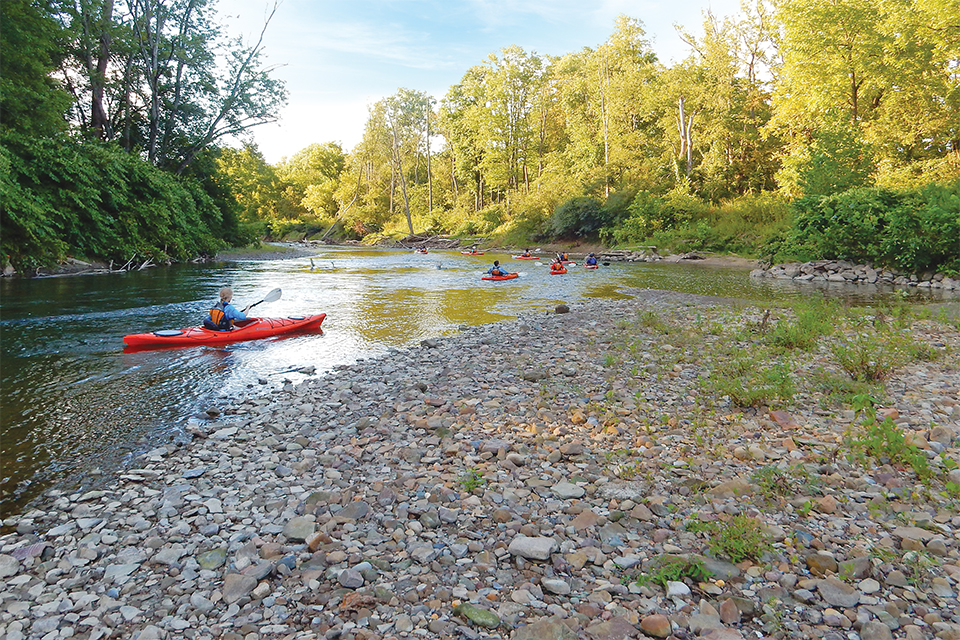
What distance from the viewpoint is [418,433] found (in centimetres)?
522

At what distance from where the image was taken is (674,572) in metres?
2.92

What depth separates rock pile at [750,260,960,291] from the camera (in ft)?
55.9

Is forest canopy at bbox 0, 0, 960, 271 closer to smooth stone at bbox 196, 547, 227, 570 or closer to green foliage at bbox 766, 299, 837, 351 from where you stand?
green foliage at bbox 766, 299, 837, 351

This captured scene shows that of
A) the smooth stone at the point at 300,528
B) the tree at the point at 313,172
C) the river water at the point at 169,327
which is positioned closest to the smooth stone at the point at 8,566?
the river water at the point at 169,327

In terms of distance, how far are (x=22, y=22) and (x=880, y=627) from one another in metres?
27.1

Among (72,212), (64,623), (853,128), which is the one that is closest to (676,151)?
(853,128)

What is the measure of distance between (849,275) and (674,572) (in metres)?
21.0

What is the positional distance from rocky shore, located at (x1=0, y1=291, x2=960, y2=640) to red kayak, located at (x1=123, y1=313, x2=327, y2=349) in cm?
441

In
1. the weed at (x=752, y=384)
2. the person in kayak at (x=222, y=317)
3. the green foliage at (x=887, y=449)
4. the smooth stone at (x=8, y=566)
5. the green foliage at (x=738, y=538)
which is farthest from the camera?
the person in kayak at (x=222, y=317)

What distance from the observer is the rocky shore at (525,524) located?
8.86 ft

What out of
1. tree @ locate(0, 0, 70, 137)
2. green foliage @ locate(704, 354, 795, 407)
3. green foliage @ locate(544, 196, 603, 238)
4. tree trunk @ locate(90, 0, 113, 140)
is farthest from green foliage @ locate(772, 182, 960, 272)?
tree trunk @ locate(90, 0, 113, 140)

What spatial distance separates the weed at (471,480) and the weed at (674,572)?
1.44m

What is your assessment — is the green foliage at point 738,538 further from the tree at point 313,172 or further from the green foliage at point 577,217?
the tree at point 313,172

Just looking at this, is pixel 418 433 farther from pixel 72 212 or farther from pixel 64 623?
pixel 72 212
